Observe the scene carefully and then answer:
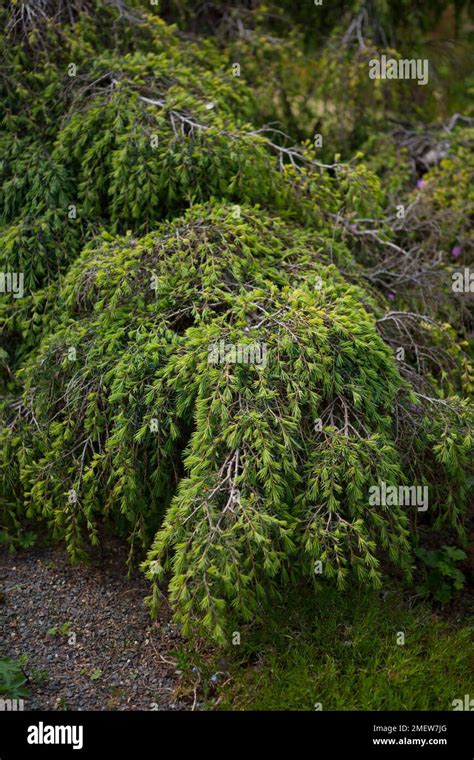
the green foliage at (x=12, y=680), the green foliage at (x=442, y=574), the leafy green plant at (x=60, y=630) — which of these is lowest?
the green foliage at (x=12, y=680)

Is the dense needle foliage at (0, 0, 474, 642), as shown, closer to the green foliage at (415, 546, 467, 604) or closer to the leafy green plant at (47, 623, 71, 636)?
the green foliage at (415, 546, 467, 604)

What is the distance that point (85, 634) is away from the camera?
3.35 m

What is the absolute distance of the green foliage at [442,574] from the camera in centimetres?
355

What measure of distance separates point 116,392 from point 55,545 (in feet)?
3.66

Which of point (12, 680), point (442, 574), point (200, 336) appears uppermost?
point (200, 336)

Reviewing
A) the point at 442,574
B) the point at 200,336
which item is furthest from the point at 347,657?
the point at 200,336

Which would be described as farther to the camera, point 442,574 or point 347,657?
point 442,574

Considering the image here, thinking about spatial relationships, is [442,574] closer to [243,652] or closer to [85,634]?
[243,652]

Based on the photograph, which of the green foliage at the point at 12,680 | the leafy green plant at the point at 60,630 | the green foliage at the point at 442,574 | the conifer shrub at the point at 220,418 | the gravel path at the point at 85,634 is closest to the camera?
the conifer shrub at the point at 220,418

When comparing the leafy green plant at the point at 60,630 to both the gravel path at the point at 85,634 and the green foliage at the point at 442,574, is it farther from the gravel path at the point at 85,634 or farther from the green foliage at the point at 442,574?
the green foliage at the point at 442,574

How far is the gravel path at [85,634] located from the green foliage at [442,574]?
1215mm

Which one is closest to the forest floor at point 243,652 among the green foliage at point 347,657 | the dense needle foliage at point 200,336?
the green foliage at point 347,657

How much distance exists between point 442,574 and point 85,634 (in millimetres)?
1679
